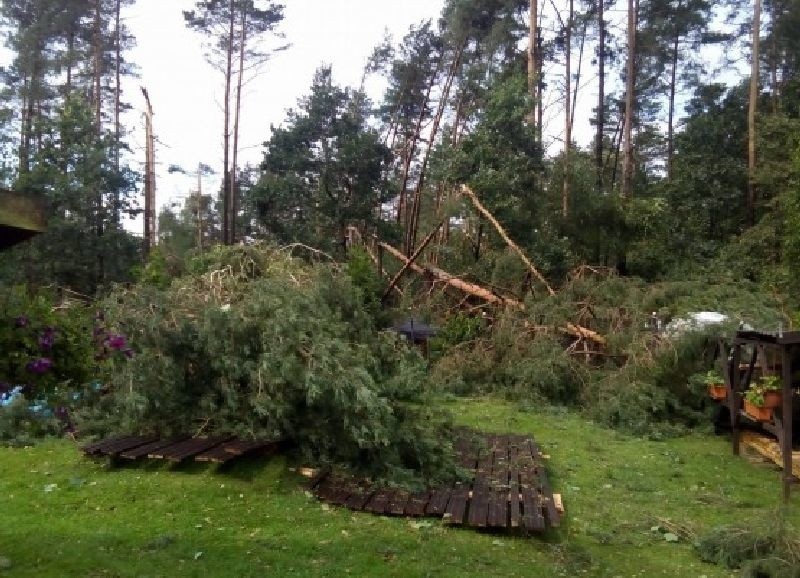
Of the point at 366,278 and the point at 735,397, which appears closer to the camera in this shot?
the point at 735,397

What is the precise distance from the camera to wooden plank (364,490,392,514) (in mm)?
5305

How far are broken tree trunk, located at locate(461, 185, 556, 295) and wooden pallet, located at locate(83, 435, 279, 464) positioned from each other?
326 inches

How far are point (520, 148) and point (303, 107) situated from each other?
760 centimetres

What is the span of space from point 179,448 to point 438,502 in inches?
89.9

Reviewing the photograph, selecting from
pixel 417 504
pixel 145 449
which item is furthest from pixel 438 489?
pixel 145 449

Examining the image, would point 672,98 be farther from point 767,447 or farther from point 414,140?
point 767,447

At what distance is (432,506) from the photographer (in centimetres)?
544

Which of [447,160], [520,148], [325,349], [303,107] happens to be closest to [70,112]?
[303,107]

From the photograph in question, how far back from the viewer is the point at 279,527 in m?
4.86

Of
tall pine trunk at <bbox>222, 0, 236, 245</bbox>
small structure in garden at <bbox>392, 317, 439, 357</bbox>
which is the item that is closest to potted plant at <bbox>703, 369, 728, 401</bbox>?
small structure in garden at <bbox>392, 317, 439, 357</bbox>

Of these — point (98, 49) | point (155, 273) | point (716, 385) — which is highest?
point (98, 49)

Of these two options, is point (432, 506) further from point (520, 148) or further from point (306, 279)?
point (520, 148)

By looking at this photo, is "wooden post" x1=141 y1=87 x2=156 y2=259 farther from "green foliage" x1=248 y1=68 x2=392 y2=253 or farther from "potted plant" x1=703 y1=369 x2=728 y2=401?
"potted plant" x1=703 y1=369 x2=728 y2=401

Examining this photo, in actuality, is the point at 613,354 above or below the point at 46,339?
below
